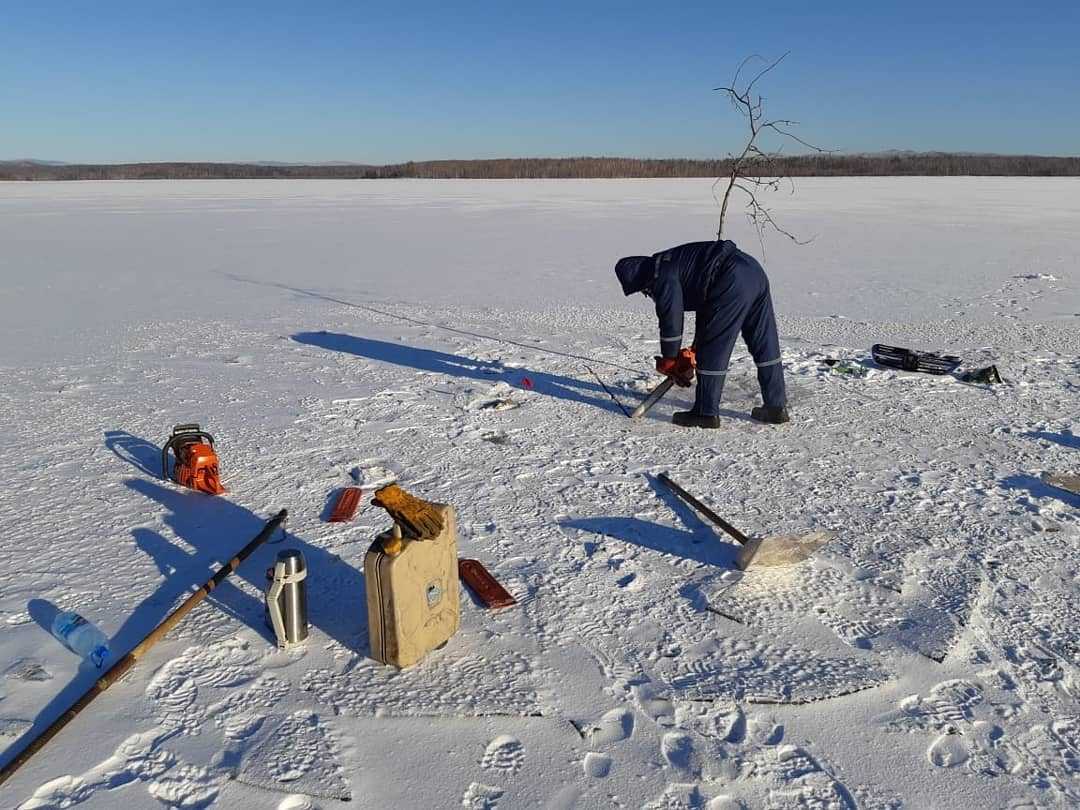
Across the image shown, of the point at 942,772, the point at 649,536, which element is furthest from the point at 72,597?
the point at 942,772

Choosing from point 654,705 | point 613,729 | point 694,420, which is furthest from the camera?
point 694,420

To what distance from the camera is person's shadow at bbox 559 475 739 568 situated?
3.97 meters

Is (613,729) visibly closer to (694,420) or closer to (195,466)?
(195,466)

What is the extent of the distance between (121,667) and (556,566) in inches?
70.8

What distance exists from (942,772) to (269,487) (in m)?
3.53

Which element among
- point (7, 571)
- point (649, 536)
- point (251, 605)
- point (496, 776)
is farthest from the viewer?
point (649, 536)

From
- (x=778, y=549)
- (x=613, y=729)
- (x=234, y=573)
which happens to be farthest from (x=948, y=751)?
(x=234, y=573)

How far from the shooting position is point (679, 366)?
5742 millimetres

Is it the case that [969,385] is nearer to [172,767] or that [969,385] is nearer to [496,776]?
[496,776]

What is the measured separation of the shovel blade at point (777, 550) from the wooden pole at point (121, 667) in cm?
219

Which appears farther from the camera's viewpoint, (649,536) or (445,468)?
(445,468)

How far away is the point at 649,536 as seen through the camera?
4.16 metres

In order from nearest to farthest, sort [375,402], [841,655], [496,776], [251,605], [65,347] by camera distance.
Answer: [496,776], [841,655], [251,605], [375,402], [65,347]

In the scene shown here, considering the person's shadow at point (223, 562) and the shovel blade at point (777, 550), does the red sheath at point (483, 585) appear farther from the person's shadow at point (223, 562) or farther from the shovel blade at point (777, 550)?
the shovel blade at point (777, 550)
